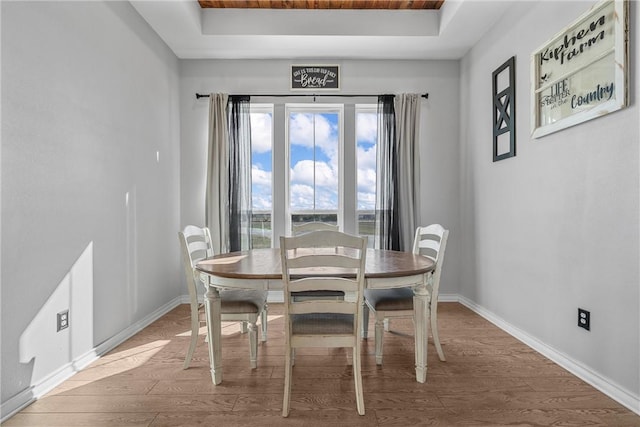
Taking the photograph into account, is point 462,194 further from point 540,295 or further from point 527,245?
point 540,295

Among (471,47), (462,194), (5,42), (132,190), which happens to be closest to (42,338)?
(132,190)

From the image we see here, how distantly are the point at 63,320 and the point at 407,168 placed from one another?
10.6ft

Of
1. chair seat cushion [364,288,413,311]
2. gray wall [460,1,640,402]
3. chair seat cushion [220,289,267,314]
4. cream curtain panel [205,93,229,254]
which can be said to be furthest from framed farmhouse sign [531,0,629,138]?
cream curtain panel [205,93,229,254]

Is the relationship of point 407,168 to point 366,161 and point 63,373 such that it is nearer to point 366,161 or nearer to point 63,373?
point 366,161

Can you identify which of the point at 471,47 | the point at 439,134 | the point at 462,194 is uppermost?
the point at 471,47

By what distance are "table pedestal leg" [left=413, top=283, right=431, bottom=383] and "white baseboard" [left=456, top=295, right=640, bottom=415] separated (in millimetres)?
962

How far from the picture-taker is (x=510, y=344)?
2736mm

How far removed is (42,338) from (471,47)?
4291mm

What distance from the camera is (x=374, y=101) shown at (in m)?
4.01

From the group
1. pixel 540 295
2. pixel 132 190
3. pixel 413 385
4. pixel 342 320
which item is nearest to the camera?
pixel 342 320

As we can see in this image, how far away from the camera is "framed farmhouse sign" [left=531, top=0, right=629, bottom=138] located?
6.22 ft

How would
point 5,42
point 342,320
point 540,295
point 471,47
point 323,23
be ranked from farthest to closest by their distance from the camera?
point 471,47
point 323,23
point 540,295
point 342,320
point 5,42

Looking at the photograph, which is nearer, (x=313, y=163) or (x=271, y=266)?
(x=271, y=266)

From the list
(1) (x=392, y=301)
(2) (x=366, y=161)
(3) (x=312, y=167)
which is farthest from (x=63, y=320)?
(2) (x=366, y=161)
